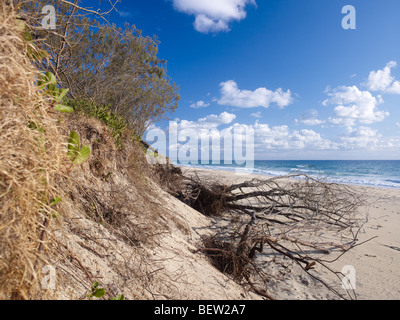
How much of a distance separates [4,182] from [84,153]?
33.2 inches

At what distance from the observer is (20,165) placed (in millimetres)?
1196

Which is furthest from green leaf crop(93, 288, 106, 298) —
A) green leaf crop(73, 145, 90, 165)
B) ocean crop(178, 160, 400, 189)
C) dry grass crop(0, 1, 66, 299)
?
ocean crop(178, 160, 400, 189)

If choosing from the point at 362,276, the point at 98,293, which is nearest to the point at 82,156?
the point at 98,293

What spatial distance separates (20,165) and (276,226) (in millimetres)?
4203

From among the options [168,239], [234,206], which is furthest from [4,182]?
[234,206]

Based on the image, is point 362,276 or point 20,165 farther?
point 362,276

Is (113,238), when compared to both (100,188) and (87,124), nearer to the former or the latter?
(100,188)

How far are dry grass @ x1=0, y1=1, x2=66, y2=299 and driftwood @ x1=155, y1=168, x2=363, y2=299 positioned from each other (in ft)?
8.34

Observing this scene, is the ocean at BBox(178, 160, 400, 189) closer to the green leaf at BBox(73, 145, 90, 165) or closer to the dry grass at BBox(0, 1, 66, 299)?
the green leaf at BBox(73, 145, 90, 165)

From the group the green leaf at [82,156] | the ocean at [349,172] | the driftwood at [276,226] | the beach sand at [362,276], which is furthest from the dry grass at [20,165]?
the ocean at [349,172]

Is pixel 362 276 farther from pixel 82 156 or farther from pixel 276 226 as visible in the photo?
pixel 82 156

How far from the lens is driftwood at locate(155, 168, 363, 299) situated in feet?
11.4

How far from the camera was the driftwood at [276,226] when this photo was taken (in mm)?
3471

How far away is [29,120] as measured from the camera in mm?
1380
